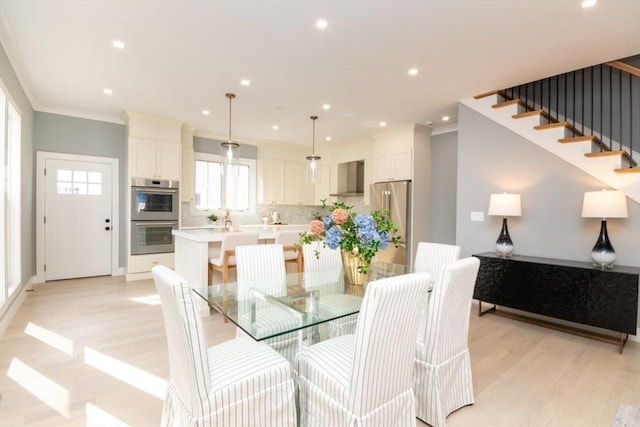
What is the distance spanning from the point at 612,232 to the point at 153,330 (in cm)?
472

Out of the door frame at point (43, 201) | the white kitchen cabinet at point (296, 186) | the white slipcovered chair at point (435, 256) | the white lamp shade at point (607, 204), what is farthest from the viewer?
the white kitchen cabinet at point (296, 186)

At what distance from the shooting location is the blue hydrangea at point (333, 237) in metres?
2.12

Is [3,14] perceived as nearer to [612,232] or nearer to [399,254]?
[399,254]

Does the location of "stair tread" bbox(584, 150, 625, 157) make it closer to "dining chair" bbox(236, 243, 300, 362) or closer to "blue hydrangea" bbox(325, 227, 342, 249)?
"blue hydrangea" bbox(325, 227, 342, 249)

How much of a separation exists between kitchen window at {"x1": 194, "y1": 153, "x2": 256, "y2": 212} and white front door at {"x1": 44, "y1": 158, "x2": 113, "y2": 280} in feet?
4.98

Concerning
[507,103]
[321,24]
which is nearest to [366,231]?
[321,24]

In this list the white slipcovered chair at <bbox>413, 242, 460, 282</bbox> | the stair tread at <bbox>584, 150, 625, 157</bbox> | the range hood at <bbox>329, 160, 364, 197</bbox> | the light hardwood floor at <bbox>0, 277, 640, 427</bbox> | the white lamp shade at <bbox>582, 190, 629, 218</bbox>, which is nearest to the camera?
the light hardwood floor at <bbox>0, 277, 640, 427</bbox>

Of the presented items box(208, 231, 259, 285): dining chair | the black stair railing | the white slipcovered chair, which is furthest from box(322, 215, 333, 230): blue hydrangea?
the black stair railing

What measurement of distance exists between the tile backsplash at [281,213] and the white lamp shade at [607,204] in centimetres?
384

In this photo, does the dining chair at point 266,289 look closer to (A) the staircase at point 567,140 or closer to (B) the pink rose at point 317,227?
(B) the pink rose at point 317,227

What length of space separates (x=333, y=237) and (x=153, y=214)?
4.21 m

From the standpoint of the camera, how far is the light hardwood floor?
6.13ft

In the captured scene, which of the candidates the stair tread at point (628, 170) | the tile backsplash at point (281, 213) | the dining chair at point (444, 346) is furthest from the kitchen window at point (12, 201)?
the stair tread at point (628, 170)

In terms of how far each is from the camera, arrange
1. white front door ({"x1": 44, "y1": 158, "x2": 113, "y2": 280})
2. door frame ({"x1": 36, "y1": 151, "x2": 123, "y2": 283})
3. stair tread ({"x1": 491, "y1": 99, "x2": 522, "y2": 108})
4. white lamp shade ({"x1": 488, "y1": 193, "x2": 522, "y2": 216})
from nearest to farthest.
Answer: white lamp shade ({"x1": 488, "y1": 193, "x2": 522, "y2": 216}) → stair tread ({"x1": 491, "y1": 99, "x2": 522, "y2": 108}) → door frame ({"x1": 36, "y1": 151, "x2": 123, "y2": 283}) → white front door ({"x1": 44, "y1": 158, "x2": 113, "y2": 280})
